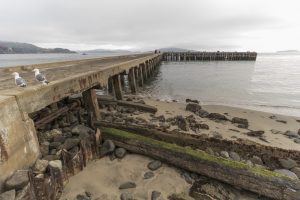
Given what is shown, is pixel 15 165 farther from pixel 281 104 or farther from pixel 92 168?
pixel 281 104

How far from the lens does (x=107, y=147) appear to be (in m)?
5.88

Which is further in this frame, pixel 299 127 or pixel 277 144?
pixel 299 127

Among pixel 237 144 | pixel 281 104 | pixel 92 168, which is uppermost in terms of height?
pixel 237 144

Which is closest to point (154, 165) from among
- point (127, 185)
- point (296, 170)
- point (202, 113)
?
point (127, 185)

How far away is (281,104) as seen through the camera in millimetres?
15797

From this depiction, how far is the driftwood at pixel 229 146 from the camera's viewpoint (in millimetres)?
5484

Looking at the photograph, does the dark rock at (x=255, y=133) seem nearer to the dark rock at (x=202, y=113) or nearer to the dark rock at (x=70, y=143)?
the dark rock at (x=202, y=113)

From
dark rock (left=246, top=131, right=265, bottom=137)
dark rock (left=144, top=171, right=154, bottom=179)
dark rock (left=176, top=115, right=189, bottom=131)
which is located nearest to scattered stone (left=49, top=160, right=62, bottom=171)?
dark rock (left=144, top=171, right=154, bottom=179)

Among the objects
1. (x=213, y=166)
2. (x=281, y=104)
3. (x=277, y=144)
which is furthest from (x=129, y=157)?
(x=281, y=104)

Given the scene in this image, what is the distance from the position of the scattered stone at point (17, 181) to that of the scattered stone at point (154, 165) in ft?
8.90

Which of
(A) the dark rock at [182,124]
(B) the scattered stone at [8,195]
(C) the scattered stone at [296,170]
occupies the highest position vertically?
(B) the scattered stone at [8,195]

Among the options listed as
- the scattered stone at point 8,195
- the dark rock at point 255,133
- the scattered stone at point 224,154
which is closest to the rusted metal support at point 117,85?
the dark rock at point 255,133

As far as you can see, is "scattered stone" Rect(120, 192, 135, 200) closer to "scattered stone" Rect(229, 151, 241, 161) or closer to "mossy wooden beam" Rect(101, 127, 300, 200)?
"mossy wooden beam" Rect(101, 127, 300, 200)

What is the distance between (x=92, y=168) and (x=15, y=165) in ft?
6.06
